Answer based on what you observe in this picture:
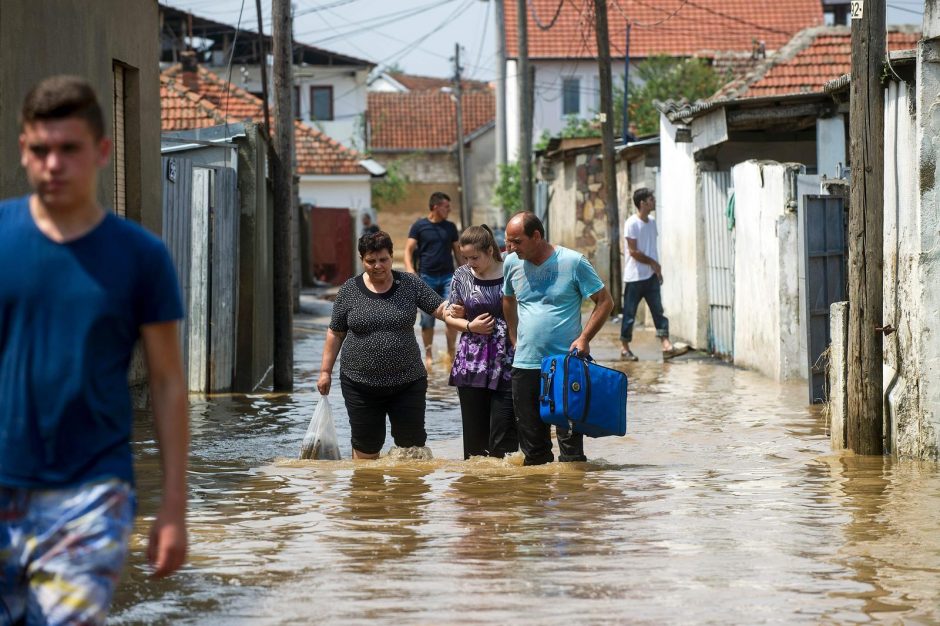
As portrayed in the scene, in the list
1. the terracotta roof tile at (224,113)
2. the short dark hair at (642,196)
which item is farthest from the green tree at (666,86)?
the short dark hair at (642,196)

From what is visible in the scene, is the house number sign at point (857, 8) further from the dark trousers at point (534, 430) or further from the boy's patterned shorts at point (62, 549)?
the boy's patterned shorts at point (62, 549)

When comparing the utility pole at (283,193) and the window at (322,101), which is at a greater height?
the window at (322,101)

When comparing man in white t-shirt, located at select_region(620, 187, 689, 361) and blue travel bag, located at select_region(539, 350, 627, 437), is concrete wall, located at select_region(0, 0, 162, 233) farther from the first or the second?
man in white t-shirt, located at select_region(620, 187, 689, 361)

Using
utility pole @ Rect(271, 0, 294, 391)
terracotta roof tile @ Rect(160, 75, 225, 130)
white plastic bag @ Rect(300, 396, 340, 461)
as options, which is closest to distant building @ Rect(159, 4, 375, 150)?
terracotta roof tile @ Rect(160, 75, 225, 130)

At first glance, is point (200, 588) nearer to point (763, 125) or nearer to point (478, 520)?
point (478, 520)

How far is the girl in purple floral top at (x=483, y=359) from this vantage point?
30.0 ft

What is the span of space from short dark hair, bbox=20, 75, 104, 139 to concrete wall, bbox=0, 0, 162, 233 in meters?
4.70

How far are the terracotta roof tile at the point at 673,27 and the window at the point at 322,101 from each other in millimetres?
7215

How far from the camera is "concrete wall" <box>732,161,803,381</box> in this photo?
14.0 metres

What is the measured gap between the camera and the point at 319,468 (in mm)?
9406

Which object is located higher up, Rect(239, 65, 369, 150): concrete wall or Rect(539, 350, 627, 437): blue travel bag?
Rect(239, 65, 369, 150): concrete wall

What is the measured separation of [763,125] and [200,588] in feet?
40.7

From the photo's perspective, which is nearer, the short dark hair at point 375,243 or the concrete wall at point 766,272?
the short dark hair at point 375,243

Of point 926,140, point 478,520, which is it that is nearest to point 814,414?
point 926,140
